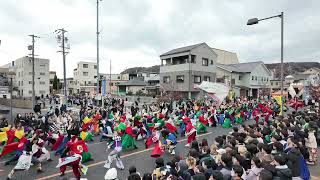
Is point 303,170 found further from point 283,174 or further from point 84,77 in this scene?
point 84,77

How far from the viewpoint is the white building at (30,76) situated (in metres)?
55.6

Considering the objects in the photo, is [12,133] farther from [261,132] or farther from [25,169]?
[261,132]

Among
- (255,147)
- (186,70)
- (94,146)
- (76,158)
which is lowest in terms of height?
(94,146)

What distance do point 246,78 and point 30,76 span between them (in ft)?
147

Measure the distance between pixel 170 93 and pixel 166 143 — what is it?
22668 mm

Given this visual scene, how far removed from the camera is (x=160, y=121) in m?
12.4

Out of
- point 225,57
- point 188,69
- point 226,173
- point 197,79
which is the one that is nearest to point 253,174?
point 226,173

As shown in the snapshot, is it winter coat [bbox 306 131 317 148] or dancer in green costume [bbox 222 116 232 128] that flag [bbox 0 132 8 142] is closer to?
winter coat [bbox 306 131 317 148]

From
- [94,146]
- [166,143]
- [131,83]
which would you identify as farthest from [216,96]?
[131,83]

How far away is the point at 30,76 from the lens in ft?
182

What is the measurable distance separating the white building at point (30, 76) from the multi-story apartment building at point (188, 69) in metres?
32.6

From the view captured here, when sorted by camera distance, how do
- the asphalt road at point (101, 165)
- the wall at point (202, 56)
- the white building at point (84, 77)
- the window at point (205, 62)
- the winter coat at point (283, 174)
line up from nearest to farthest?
the winter coat at point (283, 174)
the asphalt road at point (101, 165)
the wall at point (202, 56)
the window at point (205, 62)
the white building at point (84, 77)

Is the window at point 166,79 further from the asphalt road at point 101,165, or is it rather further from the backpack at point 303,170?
the backpack at point 303,170

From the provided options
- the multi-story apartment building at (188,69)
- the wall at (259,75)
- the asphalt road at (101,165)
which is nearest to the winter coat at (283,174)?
the asphalt road at (101,165)
